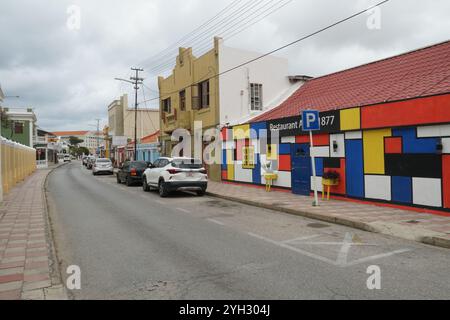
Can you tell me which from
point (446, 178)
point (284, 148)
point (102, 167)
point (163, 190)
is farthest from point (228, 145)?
point (102, 167)

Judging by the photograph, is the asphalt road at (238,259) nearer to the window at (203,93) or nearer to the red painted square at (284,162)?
the red painted square at (284,162)

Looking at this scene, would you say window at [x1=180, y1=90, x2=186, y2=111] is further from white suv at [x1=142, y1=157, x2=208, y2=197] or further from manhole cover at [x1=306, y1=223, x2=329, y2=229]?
manhole cover at [x1=306, y1=223, x2=329, y2=229]

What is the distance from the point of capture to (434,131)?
981 cm

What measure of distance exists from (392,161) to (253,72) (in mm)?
12854

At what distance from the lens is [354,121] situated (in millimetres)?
12102

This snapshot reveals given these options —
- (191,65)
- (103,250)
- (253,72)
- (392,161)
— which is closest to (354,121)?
(392,161)

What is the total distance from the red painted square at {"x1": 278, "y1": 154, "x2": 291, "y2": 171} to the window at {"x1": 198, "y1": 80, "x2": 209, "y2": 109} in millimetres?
8423


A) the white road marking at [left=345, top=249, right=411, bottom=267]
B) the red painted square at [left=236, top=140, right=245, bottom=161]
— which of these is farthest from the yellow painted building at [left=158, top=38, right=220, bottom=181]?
the white road marking at [left=345, top=249, right=411, bottom=267]

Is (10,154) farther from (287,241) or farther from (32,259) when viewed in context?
(287,241)

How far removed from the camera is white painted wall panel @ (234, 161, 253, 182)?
60.4ft

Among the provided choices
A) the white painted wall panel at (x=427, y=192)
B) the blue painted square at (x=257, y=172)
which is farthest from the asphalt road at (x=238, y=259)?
the blue painted square at (x=257, y=172)

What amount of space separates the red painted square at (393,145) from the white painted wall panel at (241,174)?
8.00 metres

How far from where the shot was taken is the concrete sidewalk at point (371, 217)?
7.57 m

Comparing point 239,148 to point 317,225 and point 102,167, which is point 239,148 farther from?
point 102,167
